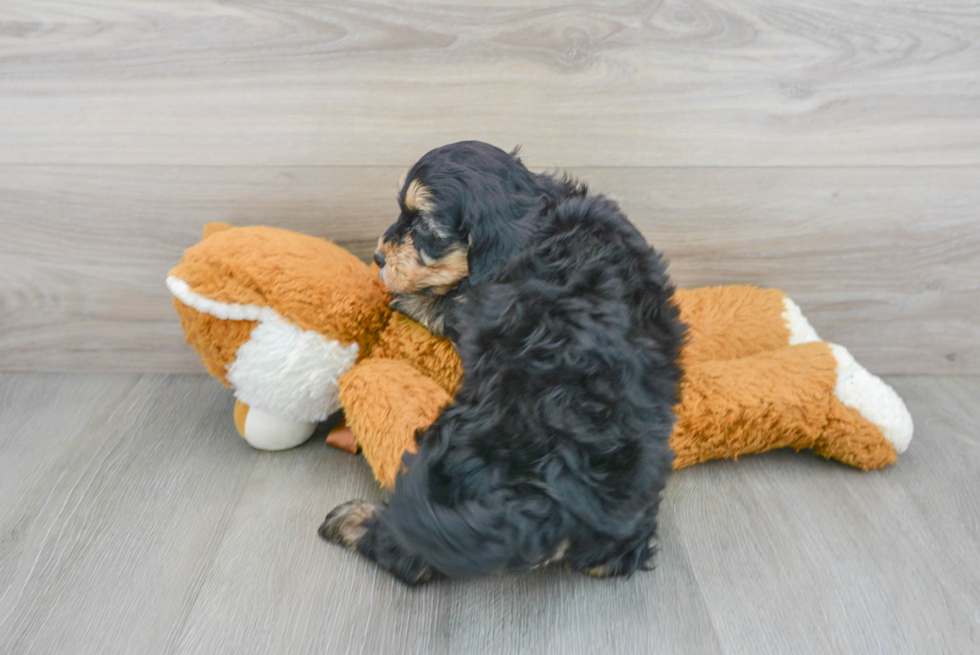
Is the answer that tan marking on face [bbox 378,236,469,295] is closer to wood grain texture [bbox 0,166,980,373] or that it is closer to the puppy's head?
the puppy's head

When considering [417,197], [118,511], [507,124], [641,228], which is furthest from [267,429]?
[641,228]

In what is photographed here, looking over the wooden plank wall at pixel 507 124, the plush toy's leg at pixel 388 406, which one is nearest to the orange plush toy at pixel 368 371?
the plush toy's leg at pixel 388 406

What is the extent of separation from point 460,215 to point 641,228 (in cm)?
60

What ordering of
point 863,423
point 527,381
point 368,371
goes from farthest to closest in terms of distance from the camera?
1. point 863,423
2. point 368,371
3. point 527,381

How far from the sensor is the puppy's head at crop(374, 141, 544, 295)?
3.18 ft

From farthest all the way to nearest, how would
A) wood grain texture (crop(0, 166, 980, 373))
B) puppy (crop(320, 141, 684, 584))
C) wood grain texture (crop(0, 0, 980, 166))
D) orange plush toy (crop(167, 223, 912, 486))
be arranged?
wood grain texture (crop(0, 166, 980, 373)), wood grain texture (crop(0, 0, 980, 166)), orange plush toy (crop(167, 223, 912, 486)), puppy (crop(320, 141, 684, 584))

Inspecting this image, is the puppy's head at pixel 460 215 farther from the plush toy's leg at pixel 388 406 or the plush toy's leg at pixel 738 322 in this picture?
the plush toy's leg at pixel 738 322

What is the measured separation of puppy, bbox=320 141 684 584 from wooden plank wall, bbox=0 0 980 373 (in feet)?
1.22

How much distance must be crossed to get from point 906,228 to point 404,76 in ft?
3.72

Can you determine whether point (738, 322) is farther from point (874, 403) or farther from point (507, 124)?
point (507, 124)

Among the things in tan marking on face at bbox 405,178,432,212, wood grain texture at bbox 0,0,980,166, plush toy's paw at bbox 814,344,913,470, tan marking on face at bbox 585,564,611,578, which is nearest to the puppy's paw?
tan marking on face at bbox 585,564,611,578

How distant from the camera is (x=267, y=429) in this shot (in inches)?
49.3

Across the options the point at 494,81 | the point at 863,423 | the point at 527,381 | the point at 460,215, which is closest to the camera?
the point at 527,381

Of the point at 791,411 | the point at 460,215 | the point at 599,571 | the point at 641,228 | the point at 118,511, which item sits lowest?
the point at 118,511
